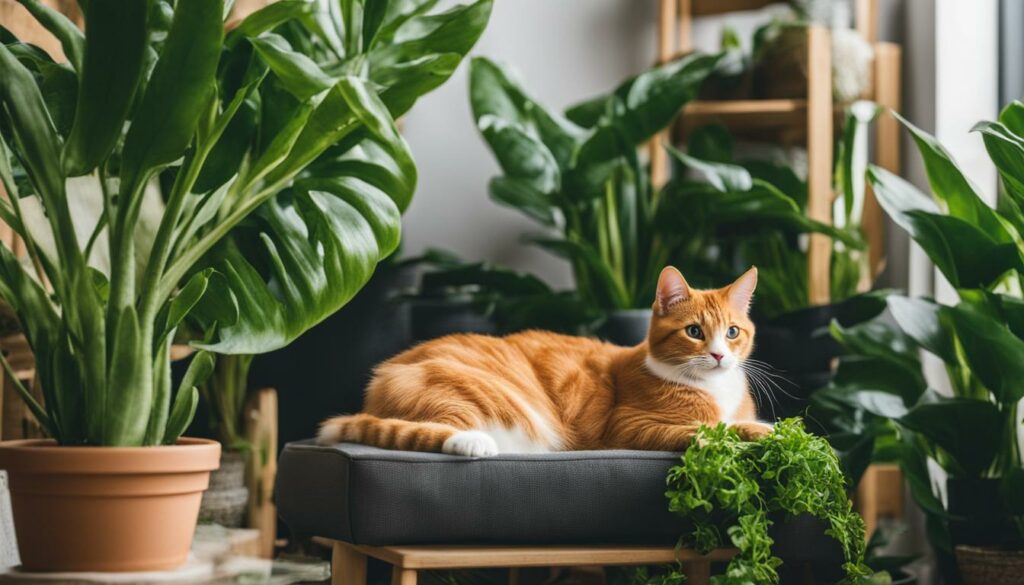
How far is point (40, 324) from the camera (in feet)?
4.24

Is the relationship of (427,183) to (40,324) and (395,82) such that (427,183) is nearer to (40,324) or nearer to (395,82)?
(395,82)

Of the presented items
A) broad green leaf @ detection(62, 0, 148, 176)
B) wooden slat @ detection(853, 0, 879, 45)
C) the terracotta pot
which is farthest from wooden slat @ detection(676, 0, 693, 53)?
the terracotta pot

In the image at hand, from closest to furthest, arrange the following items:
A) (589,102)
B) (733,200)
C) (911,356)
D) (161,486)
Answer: (161,486)
(911,356)
(733,200)
(589,102)

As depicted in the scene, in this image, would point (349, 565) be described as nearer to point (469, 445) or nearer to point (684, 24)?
point (469, 445)

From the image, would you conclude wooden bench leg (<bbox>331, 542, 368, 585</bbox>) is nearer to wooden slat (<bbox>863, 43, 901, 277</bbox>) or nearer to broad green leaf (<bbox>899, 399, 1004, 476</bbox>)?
broad green leaf (<bbox>899, 399, 1004, 476</bbox>)

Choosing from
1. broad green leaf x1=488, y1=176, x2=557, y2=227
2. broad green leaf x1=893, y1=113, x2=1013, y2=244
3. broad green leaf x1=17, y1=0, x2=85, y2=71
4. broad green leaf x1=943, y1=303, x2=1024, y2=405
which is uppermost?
broad green leaf x1=17, y1=0, x2=85, y2=71

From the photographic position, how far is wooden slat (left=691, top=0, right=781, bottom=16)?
275 cm

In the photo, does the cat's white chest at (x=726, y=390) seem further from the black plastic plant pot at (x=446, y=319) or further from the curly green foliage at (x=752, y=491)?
the black plastic plant pot at (x=446, y=319)

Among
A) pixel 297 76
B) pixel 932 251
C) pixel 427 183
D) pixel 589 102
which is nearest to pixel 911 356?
pixel 932 251

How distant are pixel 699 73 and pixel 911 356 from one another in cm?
83

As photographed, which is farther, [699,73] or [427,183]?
[427,183]

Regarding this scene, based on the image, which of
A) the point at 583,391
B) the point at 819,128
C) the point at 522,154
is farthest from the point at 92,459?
the point at 819,128

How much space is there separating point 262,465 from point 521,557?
1.00 meters

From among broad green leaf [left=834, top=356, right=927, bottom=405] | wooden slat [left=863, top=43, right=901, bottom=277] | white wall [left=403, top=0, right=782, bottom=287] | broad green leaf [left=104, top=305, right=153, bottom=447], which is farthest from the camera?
white wall [left=403, top=0, right=782, bottom=287]
